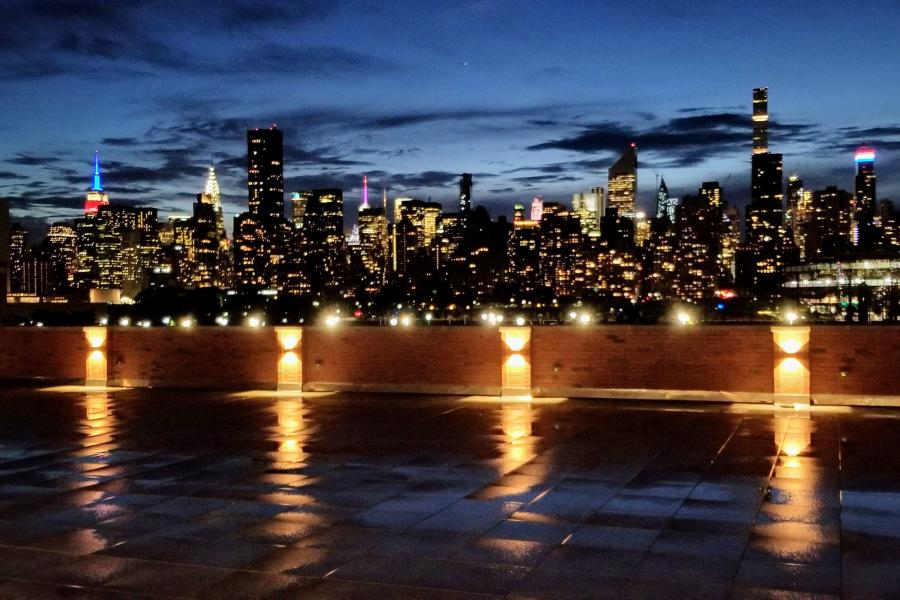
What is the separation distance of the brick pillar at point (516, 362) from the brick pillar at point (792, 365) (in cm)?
Answer: 435

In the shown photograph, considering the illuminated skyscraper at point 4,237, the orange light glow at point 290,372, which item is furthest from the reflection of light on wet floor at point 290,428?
the illuminated skyscraper at point 4,237

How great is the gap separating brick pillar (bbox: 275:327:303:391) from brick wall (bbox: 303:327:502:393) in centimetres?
21

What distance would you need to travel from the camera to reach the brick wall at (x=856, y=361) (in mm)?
16141

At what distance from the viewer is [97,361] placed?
20719 mm

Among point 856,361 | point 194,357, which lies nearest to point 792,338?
point 856,361

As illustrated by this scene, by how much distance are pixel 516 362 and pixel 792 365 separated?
4823mm

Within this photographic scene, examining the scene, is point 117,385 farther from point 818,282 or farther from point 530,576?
point 818,282

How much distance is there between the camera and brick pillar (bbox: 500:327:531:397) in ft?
Result: 58.7

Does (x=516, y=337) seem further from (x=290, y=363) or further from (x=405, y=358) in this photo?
(x=290, y=363)

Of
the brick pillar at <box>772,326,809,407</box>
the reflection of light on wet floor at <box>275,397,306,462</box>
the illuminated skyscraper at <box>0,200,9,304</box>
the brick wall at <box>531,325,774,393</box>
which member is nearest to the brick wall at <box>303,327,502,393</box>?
the brick wall at <box>531,325,774,393</box>

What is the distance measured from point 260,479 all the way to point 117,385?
11947 mm

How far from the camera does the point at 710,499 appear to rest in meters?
8.80

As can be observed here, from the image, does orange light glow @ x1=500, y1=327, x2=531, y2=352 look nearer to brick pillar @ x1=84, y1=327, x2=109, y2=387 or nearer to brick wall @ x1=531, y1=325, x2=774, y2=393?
brick wall @ x1=531, y1=325, x2=774, y2=393

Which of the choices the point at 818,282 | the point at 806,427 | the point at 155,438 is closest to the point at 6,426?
the point at 155,438
